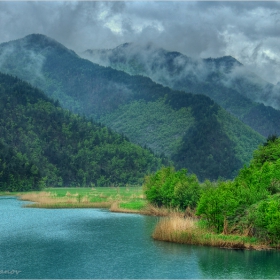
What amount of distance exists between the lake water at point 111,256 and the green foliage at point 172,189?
11.9 meters

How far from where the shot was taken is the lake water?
36719 millimetres

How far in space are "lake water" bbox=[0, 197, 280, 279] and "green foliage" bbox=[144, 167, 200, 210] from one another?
38.9 feet

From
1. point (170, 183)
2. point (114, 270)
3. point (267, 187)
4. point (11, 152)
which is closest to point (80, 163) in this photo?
point (11, 152)

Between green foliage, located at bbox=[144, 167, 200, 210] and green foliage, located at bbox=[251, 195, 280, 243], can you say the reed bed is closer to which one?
green foliage, located at bbox=[251, 195, 280, 243]

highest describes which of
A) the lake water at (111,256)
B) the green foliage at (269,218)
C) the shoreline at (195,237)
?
the green foliage at (269,218)

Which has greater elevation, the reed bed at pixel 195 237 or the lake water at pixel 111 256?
the reed bed at pixel 195 237

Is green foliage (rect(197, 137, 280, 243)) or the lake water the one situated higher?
green foliage (rect(197, 137, 280, 243))

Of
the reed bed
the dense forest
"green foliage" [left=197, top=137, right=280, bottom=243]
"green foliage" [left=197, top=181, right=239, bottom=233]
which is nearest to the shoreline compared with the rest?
the reed bed

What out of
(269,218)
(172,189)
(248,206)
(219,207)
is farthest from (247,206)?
(172,189)

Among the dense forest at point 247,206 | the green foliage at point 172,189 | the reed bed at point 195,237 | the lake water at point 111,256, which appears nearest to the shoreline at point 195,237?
the reed bed at point 195,237

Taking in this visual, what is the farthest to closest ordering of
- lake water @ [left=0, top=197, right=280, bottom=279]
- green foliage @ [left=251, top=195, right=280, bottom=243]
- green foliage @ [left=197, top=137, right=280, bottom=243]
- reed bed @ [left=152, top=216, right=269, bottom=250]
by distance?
reed bed @ [left=152, top=216, right=269, bottom=250], green foliage @ [left=197, top=137, right=280, bottom=243], green foliage @ [left=251, top=195, right=280, bottom=243], lake water @ [left=0, top=197, right=280, bottom=279]

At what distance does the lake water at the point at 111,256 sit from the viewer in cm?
3672

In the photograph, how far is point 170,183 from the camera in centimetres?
7288

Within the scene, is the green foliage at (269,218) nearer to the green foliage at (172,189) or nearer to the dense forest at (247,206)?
the dense forest at (247,206)
